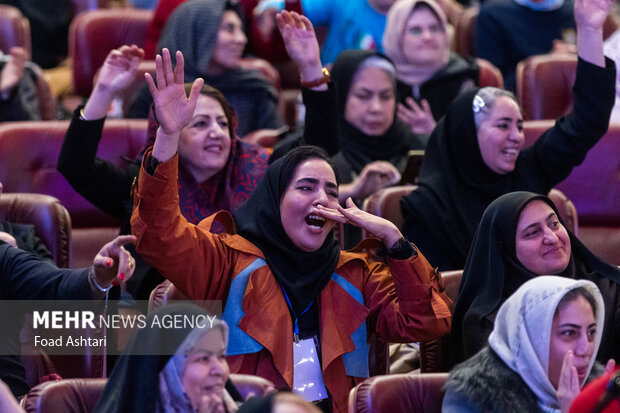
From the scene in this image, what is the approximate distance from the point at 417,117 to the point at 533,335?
6.84 feet

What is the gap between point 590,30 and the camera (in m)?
3.26

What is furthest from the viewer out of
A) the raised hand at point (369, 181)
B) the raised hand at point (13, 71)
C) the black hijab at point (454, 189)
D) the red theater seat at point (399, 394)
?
the raised hand at point (13, 71)

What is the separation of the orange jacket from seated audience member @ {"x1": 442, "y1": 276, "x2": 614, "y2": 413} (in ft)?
1.19

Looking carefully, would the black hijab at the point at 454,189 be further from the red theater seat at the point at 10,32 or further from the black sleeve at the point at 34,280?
the red theater seat at the point at 10,32

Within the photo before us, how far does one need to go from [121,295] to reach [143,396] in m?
1.25

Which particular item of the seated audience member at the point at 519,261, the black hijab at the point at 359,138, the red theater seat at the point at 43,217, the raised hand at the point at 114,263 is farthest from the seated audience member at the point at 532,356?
the black hijab at the point at 359,138

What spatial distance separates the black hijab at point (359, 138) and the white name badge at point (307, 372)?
1.31 m

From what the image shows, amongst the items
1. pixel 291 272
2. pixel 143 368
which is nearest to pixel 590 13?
pixel 291 272

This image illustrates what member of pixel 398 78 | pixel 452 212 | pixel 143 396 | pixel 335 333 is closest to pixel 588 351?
pixel 335 333

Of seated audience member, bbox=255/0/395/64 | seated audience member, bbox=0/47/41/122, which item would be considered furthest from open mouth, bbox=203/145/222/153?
seated audience member, bbox=255/0/395/64

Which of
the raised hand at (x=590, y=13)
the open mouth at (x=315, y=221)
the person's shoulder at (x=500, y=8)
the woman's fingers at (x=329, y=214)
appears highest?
the person's shoulder at (x=500, y=8)

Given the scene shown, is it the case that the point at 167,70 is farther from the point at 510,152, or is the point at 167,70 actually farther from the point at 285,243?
the point at 510,152

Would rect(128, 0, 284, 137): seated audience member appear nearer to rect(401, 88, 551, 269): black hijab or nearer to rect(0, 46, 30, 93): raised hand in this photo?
rect(0, 46, 30, 93): raised hand

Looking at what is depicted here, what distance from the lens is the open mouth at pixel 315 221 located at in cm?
271
